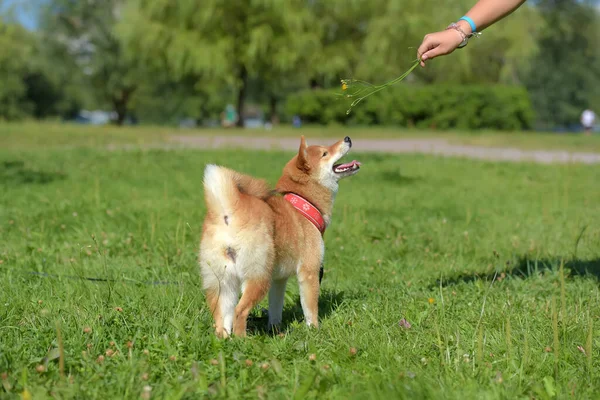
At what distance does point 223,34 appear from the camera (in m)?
31.4

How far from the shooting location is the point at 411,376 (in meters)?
2.88

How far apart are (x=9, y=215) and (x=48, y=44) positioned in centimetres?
4358

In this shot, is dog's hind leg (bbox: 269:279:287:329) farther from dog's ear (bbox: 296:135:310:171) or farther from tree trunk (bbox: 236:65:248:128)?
tree trunk (bbox: 236:65:248:128)

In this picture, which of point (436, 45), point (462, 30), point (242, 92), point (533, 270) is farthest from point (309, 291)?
point (242, 92)

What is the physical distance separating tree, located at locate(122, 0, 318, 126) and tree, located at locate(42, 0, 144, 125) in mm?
13667

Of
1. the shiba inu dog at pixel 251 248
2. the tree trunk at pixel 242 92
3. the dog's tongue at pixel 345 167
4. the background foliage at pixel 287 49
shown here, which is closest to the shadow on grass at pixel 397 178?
the dog's tongue at pixel 345 167

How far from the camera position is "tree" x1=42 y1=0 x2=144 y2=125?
149ft

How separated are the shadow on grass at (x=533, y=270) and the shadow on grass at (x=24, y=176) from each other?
21.5 feet

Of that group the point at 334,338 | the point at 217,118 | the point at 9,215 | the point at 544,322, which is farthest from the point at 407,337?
the point at 217,118

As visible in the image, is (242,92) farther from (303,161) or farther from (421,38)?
(303,161)

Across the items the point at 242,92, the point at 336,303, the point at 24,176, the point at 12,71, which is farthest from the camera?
the point at 12,71

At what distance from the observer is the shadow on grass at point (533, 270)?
16.8ft

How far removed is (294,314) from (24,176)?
6.65 m

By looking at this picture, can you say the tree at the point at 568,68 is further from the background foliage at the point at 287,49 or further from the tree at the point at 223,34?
the tree at the point at 223,34
